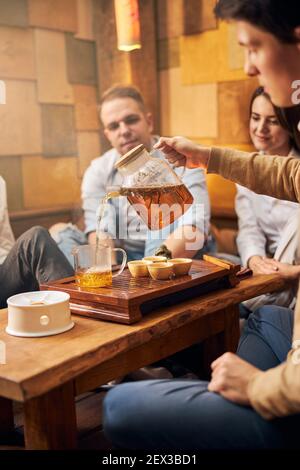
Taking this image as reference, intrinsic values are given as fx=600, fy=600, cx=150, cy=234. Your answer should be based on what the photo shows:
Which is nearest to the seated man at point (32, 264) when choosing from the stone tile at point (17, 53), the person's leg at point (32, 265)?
the person's leg at point (32, 265)

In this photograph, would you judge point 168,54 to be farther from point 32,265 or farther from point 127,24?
point 32,265

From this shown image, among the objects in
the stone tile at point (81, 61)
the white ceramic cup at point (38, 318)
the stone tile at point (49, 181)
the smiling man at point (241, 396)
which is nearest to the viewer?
the smiling man at point (241, 396)

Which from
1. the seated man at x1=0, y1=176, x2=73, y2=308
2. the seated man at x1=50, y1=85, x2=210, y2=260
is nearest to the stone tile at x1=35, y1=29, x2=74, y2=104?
the seated man at x1=50, y1=85, x2=210, y2=260

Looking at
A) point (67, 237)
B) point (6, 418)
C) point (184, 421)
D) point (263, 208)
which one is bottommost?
point (6, 418)

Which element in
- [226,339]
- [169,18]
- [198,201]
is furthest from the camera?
[169,18]

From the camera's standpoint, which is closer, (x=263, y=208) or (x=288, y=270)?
(x=288, y=270)

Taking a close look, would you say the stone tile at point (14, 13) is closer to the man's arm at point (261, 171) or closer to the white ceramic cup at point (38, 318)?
the man's arm at point (261, 171)

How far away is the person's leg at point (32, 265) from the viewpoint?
7.30 ft

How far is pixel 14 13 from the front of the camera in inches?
125

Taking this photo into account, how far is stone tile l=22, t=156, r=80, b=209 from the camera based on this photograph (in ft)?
11.0

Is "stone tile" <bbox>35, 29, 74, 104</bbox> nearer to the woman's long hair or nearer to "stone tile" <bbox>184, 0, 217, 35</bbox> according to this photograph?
"stone tile" <bbox>184, 0, 217, 35</bbox>

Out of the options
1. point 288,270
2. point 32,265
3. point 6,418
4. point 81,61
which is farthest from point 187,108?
point 6,418

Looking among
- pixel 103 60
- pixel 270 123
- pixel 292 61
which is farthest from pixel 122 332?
pixel 103 60

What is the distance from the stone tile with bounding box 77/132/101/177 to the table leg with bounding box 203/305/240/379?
5.90ft
